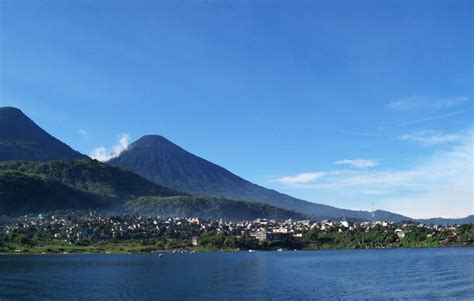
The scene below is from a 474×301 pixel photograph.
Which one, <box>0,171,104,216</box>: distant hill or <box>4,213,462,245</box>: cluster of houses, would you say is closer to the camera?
<box>4,213,462,245</box>: cluster of houses

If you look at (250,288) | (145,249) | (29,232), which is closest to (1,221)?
(29,232)

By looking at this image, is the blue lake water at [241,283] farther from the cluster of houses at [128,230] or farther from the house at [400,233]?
the house at [400,233]

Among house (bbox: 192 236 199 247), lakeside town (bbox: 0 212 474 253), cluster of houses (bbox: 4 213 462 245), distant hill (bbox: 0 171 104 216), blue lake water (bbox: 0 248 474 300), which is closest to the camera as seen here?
blue lake water (bbox: 0 248 474 300)

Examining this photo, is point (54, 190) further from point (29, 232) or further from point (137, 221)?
point (29, 232)

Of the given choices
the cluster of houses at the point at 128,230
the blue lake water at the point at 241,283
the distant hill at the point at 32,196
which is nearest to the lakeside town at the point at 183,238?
the cluster of houses at the point at 128,230

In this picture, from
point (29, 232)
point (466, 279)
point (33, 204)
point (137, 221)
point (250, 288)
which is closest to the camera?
point (250, 288)

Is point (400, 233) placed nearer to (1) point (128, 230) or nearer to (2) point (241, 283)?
(1) point (128, 230)

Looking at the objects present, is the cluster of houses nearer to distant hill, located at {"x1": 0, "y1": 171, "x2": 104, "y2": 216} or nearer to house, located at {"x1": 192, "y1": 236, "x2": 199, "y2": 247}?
house, located at {"x1": 192, "y1": 236, "x2": 199, "y2": 247}

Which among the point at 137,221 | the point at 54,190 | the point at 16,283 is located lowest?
the point at 16,283

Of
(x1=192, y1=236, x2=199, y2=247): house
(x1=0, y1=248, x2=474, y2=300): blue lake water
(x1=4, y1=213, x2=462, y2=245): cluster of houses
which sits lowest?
(x1=0, y1=248, x2=474, y2=300): blue lake water

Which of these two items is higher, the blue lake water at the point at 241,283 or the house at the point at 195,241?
the house at the point at 195,241

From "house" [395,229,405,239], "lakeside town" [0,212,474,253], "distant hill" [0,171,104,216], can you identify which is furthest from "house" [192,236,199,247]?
"distant hill" [0,171,104,216]
